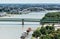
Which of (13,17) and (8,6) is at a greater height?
(8,6)

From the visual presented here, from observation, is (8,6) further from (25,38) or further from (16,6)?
(25,38)

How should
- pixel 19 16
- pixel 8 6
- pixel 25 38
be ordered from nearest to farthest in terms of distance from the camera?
pixel 25 38
pixel 8 6
pixel 19 16

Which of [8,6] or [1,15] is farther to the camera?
[1,15]

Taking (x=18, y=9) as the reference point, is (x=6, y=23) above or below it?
below

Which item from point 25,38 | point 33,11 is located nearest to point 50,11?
point 33,11

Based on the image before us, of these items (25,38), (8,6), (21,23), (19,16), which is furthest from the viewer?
(19,16)

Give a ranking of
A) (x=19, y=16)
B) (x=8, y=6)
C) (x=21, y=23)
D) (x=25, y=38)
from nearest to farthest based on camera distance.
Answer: (x=25, y=38) → (x=8, y=6) → (x=21, y=23) → (x=19, y=16)

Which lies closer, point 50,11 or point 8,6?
point 8,6

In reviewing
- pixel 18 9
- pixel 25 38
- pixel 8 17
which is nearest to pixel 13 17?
pixel 8 17

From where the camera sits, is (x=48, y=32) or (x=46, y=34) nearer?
(x=46, y=34)

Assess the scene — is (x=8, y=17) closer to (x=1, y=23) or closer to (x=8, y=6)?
(x=1, y=23)
